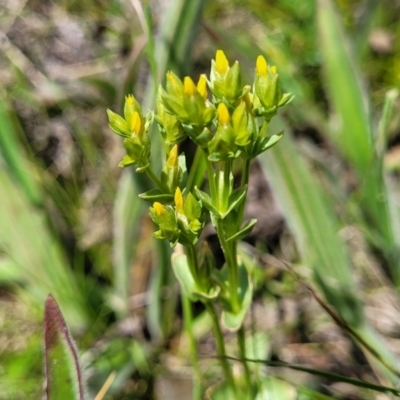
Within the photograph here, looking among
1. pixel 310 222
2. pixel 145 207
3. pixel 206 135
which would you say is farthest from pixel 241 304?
pixel 145 207

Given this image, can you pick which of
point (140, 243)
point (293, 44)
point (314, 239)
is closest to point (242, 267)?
point (314, 239)

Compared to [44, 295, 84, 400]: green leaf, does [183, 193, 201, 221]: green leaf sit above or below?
above

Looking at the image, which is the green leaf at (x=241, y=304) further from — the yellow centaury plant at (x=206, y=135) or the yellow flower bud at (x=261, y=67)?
the yellow flower bud at (x=261, y=67)

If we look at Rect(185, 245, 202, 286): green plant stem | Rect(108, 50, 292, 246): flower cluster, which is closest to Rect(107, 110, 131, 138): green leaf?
Rect(108, 50, 292, 246): flower cluster

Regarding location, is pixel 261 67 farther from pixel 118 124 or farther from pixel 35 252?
pixel 35 252

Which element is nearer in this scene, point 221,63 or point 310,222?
point 221,63

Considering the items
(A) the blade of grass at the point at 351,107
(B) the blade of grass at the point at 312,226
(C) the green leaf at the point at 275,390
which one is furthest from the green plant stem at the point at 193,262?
(A) the blade of grass at the point at 351,107

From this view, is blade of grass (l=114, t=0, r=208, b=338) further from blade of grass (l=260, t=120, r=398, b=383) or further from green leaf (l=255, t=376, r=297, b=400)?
green leaf (l=255, t=376, r=297, b=400)
